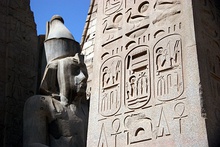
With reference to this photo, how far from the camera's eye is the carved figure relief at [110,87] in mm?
5039

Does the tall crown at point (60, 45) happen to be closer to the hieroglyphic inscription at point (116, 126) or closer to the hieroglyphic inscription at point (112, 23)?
the hieroglyphic inscription at point (112, 23)

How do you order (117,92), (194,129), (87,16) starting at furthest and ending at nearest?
(87,16) < (117,92) < (194,129)

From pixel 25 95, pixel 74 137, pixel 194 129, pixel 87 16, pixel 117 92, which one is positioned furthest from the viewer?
pixel 87 16

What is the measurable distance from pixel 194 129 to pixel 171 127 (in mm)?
266

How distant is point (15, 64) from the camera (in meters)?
5.47

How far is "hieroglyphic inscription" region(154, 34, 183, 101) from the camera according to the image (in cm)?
461

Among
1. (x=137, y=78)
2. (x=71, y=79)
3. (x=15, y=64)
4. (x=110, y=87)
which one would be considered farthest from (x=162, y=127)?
(x=15, y=64)

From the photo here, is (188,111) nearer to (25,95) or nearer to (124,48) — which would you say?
(124,48)

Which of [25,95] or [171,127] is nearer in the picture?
[171,127]

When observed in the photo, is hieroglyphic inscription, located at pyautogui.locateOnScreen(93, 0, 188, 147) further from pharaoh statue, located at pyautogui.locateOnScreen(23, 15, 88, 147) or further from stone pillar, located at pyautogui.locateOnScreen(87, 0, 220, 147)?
pharaoh statue, located at pyautogui.locateOnScreen(23, 15, 88, 147)

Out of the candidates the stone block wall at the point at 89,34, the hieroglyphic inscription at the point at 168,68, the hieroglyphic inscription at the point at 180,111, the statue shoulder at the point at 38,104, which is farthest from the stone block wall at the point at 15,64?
Answer: the stone block wall at the point at 89,34

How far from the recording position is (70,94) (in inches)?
192

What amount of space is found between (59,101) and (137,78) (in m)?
0.83

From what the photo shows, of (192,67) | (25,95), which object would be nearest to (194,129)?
(192,67)
